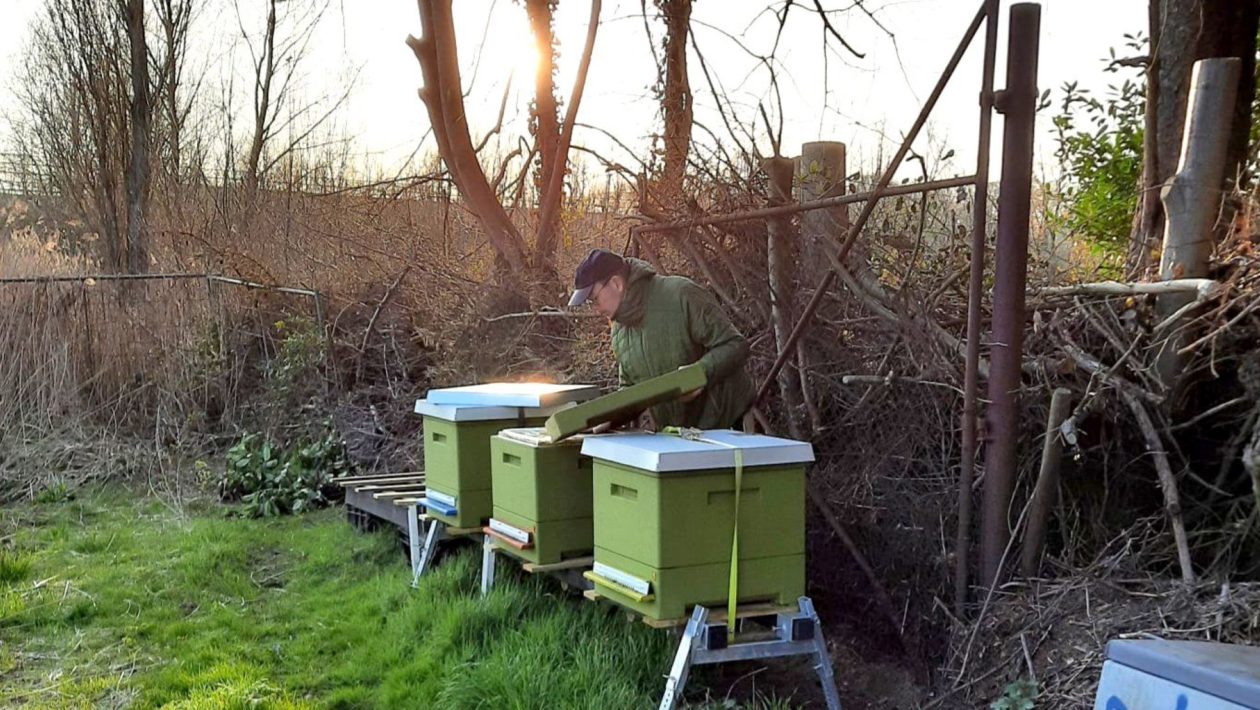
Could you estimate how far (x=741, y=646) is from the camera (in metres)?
3.38

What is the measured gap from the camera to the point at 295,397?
29.7 feet

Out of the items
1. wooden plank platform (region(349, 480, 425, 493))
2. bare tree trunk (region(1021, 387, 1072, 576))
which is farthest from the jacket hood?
wooden plank platform (region(349, 480, 425, 493))

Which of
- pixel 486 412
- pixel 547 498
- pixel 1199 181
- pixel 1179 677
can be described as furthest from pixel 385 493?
pixel 1179 677

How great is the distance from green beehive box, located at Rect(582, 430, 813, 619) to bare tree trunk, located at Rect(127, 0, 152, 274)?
10972 mm

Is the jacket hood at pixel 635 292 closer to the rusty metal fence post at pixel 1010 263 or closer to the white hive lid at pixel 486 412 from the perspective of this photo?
the white hive lid at pixel 486 412

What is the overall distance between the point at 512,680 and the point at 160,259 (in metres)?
9.92

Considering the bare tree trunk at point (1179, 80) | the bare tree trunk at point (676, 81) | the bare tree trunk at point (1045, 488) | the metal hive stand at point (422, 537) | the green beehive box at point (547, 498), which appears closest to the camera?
the bare tree trunk at point (1045, 488)

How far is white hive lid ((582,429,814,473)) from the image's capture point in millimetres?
3205

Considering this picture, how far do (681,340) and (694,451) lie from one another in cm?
118

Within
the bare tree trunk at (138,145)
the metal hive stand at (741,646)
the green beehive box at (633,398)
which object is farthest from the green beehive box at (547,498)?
the bare tree trunk at (138,145)

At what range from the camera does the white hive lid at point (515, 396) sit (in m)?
4.75

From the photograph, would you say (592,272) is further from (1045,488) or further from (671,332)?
(1045,488)

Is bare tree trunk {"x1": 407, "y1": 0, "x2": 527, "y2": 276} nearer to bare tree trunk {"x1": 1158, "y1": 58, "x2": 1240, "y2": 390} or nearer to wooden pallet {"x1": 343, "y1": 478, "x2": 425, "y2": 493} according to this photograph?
wooden pallet {"x1": 343, "y1": 478, "x2": 425, "y2": 493}

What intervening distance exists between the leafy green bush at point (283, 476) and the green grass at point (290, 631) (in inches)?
34.4
